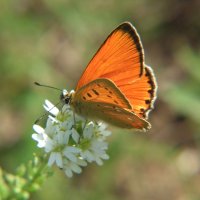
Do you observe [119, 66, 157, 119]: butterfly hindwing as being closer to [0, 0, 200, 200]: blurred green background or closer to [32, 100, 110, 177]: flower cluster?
[32, 100, 110, 177]: flower cluster

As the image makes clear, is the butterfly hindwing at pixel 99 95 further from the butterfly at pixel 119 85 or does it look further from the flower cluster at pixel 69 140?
the flower cluster at pixel 69 140

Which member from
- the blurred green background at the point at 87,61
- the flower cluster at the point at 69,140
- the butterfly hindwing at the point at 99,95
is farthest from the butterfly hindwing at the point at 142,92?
the blurred green background at the point at 87,61

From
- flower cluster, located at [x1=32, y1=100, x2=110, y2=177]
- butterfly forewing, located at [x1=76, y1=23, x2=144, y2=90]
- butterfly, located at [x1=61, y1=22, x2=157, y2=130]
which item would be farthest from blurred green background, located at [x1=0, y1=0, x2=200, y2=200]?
butterfly forewing, located at [x1=76, y1=23, x2=144, y2=90]

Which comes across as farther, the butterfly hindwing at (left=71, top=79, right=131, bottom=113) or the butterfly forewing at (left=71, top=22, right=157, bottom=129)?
the butterfly forewing at (left=71, top=22, right=157, bottom=129)

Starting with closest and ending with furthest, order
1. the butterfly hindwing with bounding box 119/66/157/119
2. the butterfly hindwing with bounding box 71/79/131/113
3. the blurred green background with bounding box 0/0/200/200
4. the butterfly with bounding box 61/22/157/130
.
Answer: the butterfly hindwing with bounding box 71/79/131/113 → the butterfly with bounding box 61/22/157/130 → the butterfly hindwing with bounding box 119/66/157/119 → the blurred green background with bounding box 0/0/200/200

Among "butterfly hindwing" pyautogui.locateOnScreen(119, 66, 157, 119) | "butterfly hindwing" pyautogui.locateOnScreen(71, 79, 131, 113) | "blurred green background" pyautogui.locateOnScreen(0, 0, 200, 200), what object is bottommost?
"blurred green background" pyautogui.locateOnScreen(0, 0, 200, 200)
